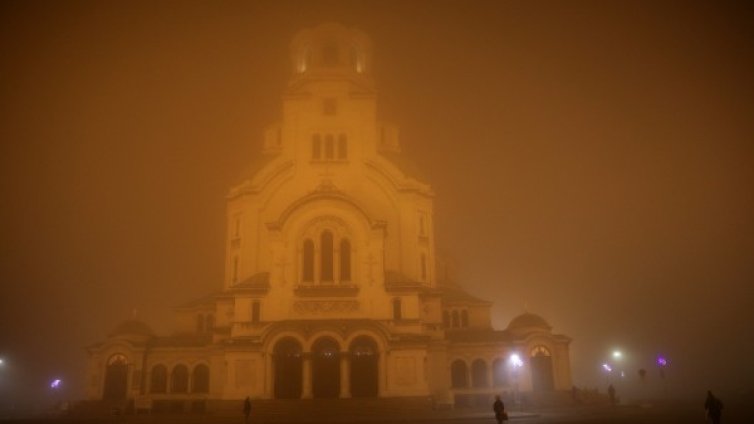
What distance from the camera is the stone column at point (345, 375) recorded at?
117 ft

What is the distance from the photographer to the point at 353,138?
4547 centimetres

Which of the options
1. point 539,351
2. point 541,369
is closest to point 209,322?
point 539,351

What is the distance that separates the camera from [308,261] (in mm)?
39875

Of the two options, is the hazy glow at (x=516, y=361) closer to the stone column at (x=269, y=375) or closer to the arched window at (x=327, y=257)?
the arched window at (x=327, y=257)

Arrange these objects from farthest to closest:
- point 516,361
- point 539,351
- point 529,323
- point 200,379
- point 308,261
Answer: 1. point 529,323
2. point 539,351
3. point 516,361
4. point 200,379
5. point 308,261

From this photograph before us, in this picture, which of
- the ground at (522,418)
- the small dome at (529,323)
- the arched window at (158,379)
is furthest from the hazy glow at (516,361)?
the arched window at (158,379)

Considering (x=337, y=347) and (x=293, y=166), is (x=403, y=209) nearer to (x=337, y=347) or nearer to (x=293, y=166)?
(x=293, y=166)

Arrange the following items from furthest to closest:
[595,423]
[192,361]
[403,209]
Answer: [403,209] < [192,361] < [595,423]

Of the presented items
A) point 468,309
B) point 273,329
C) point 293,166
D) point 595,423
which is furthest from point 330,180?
point 595,423

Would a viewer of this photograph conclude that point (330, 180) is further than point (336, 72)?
No

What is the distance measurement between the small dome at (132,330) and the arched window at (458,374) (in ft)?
72.0

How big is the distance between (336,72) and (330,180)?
9338 millimetres

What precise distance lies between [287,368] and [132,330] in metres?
13.6

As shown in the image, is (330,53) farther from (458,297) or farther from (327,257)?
(458,297)
